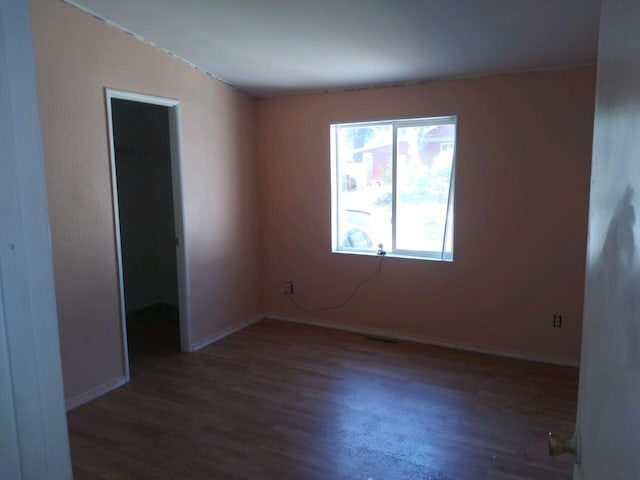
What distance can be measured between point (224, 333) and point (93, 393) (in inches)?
55.0

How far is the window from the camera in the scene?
3.94 metres

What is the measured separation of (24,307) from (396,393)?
2.90m

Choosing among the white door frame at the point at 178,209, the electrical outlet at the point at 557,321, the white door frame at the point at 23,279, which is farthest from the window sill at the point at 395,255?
the white door frame at the point at 23,279

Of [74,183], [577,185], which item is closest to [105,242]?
[74,183]

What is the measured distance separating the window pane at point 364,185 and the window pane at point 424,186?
132mm

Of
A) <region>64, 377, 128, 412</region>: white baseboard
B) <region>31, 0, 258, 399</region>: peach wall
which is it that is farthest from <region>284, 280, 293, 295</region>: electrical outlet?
<region>64, 377, 128, 412</region>: white baseboard

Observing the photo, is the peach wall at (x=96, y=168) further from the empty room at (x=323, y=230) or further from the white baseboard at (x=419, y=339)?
the white baseboard at (x=419, y=339)

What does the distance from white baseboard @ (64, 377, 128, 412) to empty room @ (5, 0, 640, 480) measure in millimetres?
15

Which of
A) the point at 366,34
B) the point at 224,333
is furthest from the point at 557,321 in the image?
the point at 224,333

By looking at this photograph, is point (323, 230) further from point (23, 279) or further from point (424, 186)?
point (23, 279)

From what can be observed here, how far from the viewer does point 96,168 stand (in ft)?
10.2

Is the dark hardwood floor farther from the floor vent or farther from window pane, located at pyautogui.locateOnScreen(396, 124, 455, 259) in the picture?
window pane, located at pyautogui.locateOnScreen(396, 124, 455, 259)

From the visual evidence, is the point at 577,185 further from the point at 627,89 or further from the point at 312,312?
the point at 627,89

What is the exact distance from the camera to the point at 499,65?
3369 millimetres
